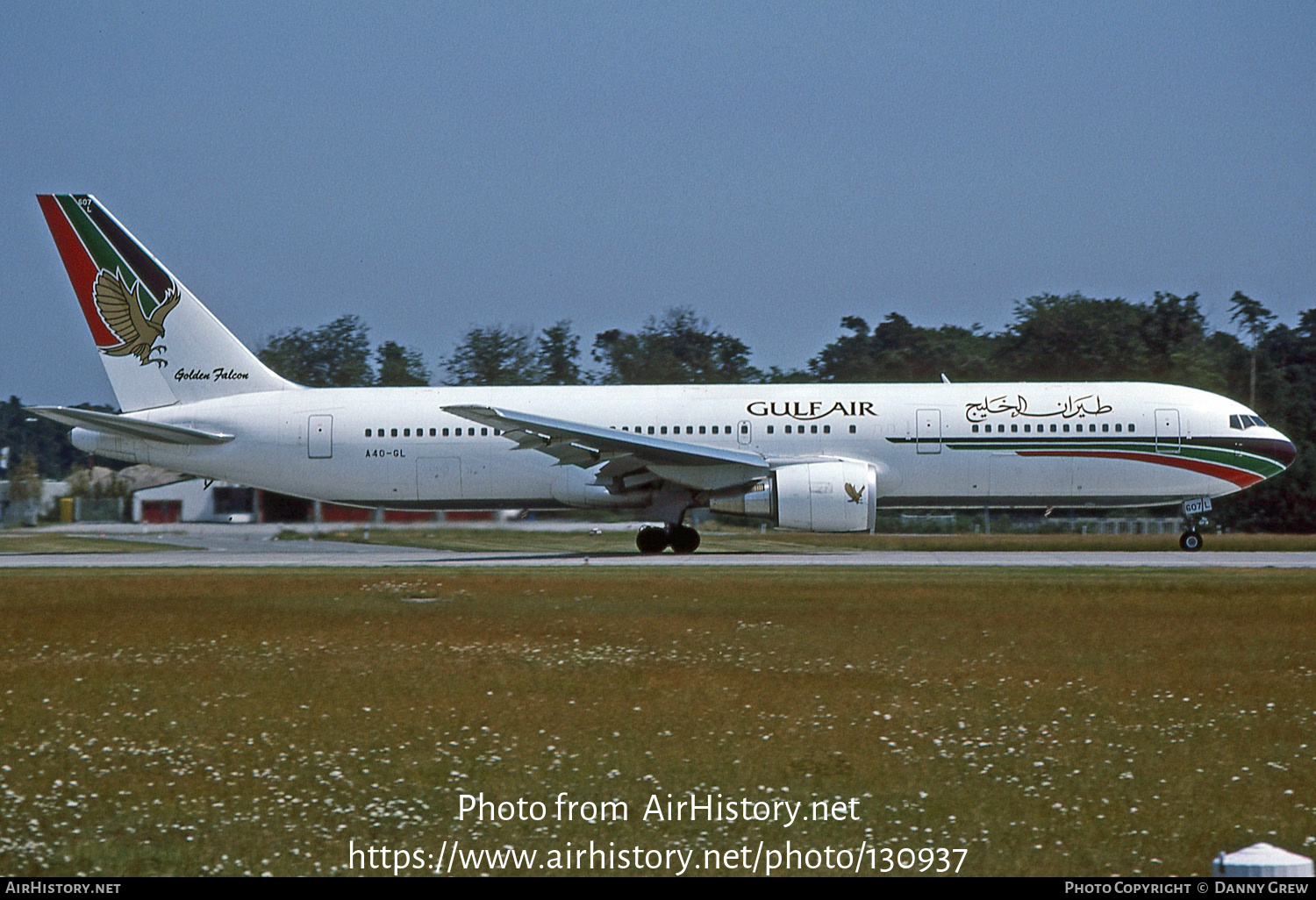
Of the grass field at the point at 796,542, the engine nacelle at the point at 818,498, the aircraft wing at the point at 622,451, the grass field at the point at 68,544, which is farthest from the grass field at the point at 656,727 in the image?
the grass field at the point at 68,544

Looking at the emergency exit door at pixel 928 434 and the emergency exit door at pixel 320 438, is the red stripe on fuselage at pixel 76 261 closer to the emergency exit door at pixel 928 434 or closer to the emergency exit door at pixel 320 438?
the emergency exit door at pixel 320 438

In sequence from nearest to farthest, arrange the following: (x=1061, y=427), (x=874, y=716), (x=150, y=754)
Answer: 1. (x=150, y=754)
2. (x=874, y=716)
3. (x=1061, y=427)

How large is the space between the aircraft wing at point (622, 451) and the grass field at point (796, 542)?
2.77 metres

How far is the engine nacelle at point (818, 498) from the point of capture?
2614 cm

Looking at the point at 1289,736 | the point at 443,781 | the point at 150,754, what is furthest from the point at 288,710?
the point at 1289,736

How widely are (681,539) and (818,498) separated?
3807 mm

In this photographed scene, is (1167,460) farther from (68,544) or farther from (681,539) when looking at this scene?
(68,544)

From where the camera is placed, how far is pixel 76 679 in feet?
37.4

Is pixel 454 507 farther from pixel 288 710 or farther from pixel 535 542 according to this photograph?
pixel 288 710

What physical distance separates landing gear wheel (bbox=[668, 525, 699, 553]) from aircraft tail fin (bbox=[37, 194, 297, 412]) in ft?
34.5

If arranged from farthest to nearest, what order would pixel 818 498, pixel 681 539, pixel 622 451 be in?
pixel 681 539 → pixel 622 451 → pixel 818 498

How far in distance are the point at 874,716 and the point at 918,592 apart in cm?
865

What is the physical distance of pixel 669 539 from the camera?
93.7 ft

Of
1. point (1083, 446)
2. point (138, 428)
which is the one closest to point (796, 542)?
point (1083, 446)
